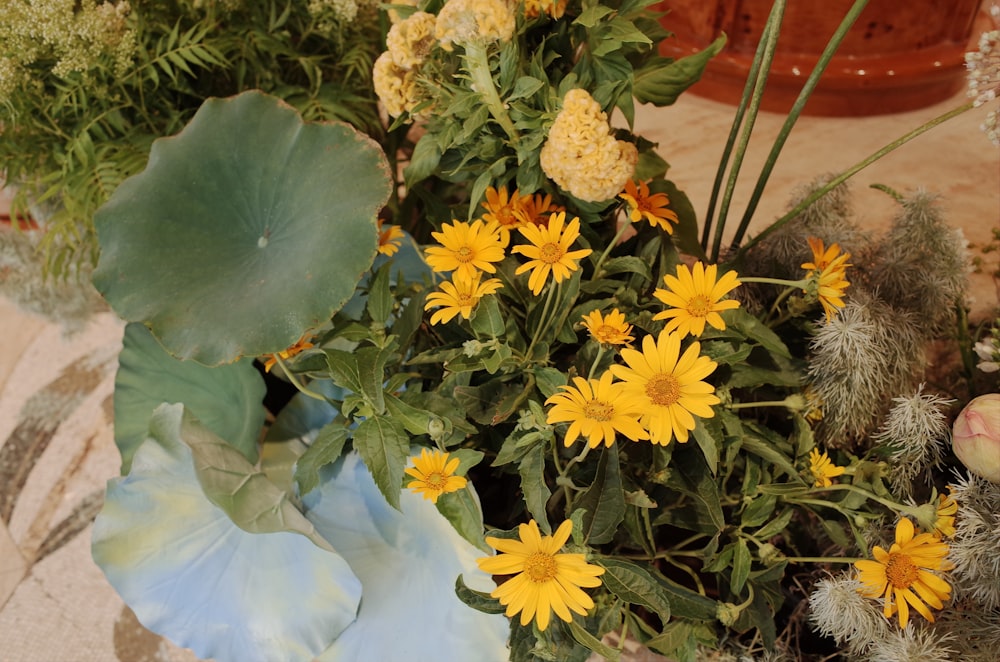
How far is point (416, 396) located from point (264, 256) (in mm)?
203

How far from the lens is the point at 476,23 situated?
1.97 feet

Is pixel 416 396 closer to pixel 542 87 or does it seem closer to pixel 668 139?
pixel 542 87

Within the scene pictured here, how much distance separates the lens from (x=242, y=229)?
78cm

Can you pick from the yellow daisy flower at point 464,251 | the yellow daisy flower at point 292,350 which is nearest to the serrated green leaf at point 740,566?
the yellow daisy flower at point 464,251

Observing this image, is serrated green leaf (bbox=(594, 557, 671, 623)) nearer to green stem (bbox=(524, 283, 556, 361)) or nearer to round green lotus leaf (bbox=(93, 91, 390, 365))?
green stem (bbox=(524, 283, 556, 361))

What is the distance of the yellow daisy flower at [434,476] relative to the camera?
0.60 meters

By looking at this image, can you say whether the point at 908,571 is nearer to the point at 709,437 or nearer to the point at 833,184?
the point at 709,437

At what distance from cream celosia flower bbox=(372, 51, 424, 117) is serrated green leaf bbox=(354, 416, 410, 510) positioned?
0.90 ft

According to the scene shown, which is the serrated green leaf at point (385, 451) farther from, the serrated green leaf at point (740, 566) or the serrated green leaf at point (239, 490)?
the serrated green leaf at point (740, 566)

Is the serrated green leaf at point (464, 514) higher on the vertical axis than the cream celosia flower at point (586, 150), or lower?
lower

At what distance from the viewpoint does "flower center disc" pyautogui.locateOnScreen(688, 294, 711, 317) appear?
583 millimetres

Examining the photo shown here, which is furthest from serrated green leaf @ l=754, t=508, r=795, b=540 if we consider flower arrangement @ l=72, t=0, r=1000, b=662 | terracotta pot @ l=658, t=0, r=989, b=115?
terracotta pot @ l=658, t=0, r=989, b=115

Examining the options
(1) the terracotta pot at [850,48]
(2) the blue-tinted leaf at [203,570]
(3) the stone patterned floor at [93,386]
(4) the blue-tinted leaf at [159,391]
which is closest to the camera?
(2) the blue-tinted leaf at [203,570]

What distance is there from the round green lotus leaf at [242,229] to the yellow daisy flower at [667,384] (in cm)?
27
